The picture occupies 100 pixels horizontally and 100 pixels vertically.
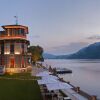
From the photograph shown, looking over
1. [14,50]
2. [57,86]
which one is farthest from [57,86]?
[14,50]

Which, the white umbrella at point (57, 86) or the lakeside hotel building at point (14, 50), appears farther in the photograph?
the lakeside hotel building at point (14, 50)

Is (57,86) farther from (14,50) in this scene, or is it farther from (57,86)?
(14,50)

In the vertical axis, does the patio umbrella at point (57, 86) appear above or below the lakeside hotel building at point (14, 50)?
below

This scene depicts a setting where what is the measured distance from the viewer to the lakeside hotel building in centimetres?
6825

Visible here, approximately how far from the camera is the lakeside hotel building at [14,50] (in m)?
68.2

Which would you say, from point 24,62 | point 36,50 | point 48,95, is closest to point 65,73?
point 36,50

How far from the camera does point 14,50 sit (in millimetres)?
68438

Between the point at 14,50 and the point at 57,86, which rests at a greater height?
the point at 14,50

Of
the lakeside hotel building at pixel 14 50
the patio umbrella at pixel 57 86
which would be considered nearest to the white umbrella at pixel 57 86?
the patio umbrella at pixel 57 86

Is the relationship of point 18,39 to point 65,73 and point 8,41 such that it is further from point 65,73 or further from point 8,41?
point 65,73

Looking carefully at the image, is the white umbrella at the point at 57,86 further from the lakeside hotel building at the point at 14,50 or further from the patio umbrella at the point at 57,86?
the lakeside hotel building at the point at 14,50

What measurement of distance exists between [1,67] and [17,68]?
410 centimetres

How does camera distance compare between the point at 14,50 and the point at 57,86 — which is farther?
the point at 14,50

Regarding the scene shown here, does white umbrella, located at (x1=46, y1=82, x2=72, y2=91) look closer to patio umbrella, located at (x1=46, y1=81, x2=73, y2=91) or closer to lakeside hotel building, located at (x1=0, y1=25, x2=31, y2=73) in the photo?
patio umbrella, located at (x1=46, y1=81, x2=73, y2=91)
